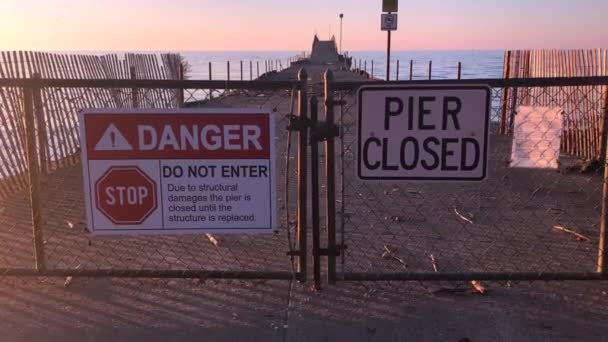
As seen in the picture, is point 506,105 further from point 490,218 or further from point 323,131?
point 323,131

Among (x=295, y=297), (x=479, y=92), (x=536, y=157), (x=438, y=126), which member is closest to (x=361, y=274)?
(x=295, y=297)

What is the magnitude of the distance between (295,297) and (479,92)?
6.42 feet

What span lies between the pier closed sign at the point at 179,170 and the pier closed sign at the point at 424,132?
0.69m

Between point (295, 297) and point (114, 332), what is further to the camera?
point (295, 297)

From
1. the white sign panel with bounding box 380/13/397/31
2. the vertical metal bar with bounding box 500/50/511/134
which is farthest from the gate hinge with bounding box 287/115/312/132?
the white sign panel with bounding box 380/13/397/31

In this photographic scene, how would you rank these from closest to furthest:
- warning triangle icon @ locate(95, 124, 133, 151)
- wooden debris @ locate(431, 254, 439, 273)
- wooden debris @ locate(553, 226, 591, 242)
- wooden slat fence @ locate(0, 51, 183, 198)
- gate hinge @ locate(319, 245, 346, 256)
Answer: warning triangle icon @ locate(95, 124, 133, 151) → gate hinge @ locate(319, 245, 346, 256) → wooden debris @ locate(431, 254, 439, 273) → wooden debris @ locate(553, 226, 591, 242) → wooden slat fence @ locate(0, 51, 183, 198)

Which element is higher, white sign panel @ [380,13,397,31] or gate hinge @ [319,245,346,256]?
white sign panel @ [380,13,397,31]

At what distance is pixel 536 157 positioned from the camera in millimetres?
4906

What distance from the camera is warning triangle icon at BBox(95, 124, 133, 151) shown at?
3.91 meters

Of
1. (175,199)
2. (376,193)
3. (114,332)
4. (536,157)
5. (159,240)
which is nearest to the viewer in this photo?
(114,332)

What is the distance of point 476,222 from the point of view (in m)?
6.23

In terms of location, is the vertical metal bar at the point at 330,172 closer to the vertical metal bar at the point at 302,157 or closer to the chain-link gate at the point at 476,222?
the chain-link gate at the point at 476,222

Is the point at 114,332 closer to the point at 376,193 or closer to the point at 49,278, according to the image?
the point at 49,278

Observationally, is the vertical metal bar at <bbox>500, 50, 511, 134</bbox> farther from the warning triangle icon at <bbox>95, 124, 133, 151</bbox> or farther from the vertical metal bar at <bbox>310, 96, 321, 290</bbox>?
the warning triangle icon at <bbox>95, 124, 133, 151</bbox>
